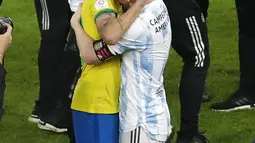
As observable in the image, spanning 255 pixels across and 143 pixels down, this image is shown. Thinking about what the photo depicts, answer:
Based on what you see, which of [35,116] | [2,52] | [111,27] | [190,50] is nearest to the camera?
[2,52]

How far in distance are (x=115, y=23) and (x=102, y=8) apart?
11 cm

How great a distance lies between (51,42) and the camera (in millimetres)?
5129

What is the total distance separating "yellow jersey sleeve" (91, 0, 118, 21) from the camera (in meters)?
3.21

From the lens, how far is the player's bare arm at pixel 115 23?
315 centimetres

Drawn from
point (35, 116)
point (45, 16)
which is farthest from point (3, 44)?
point (35, 116)

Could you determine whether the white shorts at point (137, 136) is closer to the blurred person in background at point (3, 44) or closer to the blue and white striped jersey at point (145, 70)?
the blue and white striped jersey at point (145, 70)

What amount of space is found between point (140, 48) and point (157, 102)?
0.29 meters

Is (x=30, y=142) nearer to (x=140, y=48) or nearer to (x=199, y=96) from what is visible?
(x=199, y=96)

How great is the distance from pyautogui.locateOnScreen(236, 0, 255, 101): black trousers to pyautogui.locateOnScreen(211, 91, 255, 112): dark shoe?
0.13 feet

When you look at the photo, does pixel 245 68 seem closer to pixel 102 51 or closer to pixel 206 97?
pixel 206 97

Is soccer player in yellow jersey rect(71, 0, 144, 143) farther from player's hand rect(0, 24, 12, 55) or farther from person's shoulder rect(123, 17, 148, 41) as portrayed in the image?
player's hand rect(0, 24, 12, 55)

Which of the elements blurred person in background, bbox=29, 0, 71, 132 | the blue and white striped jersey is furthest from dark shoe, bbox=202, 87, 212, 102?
the blue and white striped jersey

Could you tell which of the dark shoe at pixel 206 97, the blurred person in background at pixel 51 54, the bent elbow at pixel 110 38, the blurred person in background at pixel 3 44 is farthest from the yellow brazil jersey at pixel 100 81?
the dark shoe at pixel 206 97

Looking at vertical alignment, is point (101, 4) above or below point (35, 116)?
above
